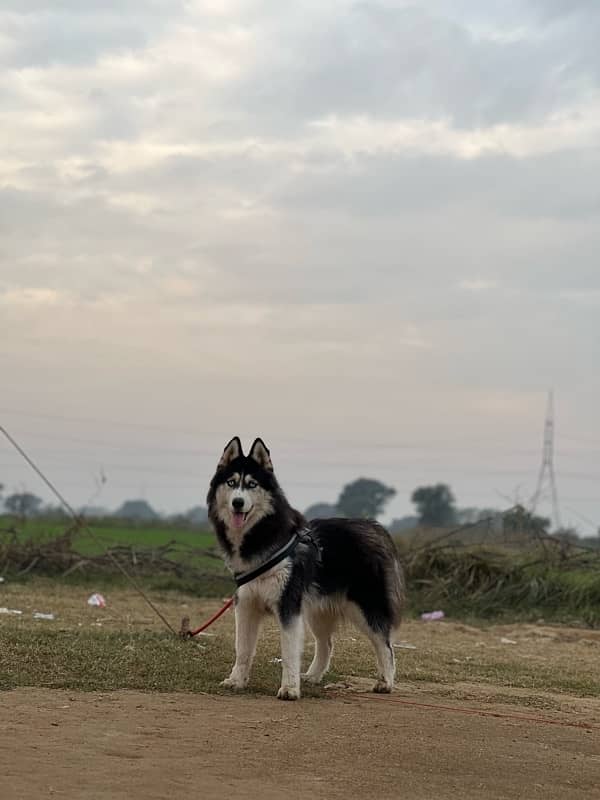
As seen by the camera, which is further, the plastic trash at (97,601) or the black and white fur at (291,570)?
the plastic trash at (97,601)

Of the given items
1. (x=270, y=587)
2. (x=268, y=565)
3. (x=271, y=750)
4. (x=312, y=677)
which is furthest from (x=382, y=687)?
(x=271, y=750)

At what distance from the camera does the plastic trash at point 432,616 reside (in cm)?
1886

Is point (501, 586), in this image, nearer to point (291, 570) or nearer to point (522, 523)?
point (522, 523)

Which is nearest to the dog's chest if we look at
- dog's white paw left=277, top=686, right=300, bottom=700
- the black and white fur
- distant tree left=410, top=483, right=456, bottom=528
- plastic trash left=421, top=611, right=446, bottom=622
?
the black and white fur

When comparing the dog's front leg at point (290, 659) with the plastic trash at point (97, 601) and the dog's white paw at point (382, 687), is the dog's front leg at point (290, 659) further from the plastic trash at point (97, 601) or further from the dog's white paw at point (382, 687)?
the plastic trash at point (97, 601)

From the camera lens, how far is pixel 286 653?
9.30 m

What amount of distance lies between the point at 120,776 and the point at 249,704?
272 cm

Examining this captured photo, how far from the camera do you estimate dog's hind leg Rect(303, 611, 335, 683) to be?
10.2m

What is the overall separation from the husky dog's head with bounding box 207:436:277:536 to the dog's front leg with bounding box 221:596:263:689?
609mm

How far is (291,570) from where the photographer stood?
9.51m

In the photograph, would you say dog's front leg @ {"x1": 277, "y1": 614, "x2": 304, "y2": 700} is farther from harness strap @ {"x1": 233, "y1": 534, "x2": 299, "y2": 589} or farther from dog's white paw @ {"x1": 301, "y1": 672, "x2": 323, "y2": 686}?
dog's white paw @ {"x1": 301, "y1": 672, "x2": 323, "y2": 686}

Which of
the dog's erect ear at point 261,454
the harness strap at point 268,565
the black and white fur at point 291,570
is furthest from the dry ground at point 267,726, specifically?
the dog's erect ear at point 261,454

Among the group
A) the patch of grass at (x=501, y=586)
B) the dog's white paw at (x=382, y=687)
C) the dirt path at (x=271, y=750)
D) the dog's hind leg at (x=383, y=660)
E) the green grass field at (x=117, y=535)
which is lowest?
the dirt path at (x=271, y=750)

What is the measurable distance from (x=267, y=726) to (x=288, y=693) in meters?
1.25
